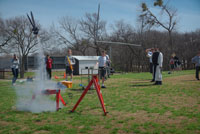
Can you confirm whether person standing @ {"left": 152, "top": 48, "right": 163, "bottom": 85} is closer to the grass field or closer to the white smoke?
the grass field

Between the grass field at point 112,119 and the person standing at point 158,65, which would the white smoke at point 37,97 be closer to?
the grass field at point 112,119

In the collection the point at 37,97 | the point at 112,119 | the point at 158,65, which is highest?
the point at 158,65

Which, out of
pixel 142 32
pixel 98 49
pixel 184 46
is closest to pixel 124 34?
pixel 142 32

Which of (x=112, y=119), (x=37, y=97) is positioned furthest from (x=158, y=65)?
(x=37, y=97)

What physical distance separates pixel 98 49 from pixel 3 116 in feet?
130

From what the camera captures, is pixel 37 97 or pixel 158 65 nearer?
pixel 37 97

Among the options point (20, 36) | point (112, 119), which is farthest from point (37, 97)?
point (20, 36)

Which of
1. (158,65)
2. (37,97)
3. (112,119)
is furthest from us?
(158,65)

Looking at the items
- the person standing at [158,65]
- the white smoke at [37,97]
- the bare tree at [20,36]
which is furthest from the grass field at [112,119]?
the bare tree at [20,36]

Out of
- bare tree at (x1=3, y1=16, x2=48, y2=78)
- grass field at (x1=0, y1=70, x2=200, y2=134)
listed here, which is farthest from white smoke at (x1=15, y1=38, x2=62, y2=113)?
bare tree at (x1=3, y1=16, x2=48, y2=78)

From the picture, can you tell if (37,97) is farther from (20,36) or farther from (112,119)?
(20,36)

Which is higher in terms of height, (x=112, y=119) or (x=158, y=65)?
(x=158, y=65)

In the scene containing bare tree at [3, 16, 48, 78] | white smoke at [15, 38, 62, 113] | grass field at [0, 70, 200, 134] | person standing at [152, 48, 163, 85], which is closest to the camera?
grass field at [0, 70, 200, 134]

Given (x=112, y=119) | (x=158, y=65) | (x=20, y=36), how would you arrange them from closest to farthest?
(x=112, y=119)
(x=158, y=65)
(x=20, y=36)
